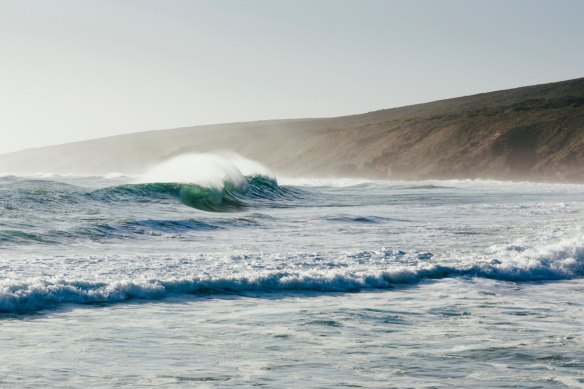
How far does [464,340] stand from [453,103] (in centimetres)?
11687

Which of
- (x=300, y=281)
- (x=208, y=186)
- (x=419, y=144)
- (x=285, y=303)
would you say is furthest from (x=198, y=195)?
(x=419, y=144)

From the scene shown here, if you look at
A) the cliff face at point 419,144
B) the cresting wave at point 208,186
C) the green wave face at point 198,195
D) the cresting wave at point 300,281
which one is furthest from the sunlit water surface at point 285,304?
the cliff face at point 419,144

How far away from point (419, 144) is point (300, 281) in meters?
83.0

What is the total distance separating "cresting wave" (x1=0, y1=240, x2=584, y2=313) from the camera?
9.66m

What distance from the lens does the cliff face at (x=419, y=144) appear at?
7769cm

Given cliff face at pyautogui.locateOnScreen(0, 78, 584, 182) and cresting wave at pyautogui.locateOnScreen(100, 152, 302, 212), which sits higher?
cliff face at pyautogui.locateOnScreen(0, 78, 584, 182)

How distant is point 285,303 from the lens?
10.0 m

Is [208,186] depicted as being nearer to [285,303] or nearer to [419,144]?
[285,303]

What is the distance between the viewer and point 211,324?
8711 millimetres

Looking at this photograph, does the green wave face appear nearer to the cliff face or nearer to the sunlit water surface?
the sunlit water surface

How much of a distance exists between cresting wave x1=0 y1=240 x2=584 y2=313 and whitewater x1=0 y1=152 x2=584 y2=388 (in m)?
0.03

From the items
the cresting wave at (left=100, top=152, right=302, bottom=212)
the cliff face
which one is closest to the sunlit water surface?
the cresting wave at (left=100, top=152, right=302, bottom=212)

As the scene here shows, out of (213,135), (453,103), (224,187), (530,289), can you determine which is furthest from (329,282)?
(213,135)

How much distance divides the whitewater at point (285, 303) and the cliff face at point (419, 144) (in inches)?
2128
